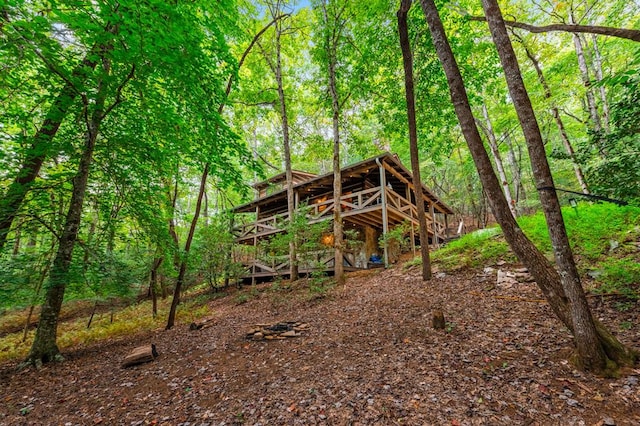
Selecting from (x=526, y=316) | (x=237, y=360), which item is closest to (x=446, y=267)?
(x=526, y=316)

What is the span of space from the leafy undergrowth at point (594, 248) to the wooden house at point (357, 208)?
89.8 inches

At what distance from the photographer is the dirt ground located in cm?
228

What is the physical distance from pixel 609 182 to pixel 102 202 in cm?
940

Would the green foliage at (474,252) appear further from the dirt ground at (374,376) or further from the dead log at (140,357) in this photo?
the dead log at (140,357)

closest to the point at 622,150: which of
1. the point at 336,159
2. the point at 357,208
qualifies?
the point at 336,159

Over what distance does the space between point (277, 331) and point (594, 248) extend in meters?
6.91

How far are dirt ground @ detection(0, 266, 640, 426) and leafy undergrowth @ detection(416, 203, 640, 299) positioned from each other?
2.38 feet

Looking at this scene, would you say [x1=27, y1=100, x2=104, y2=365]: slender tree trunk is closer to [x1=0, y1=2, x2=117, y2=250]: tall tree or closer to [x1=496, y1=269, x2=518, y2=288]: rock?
[x1=0, y1=2, x2=117, y2=250]: tall tree

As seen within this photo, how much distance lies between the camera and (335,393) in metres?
2.81

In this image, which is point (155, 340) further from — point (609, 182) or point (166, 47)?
point (609, 182)

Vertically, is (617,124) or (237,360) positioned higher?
(617,124)

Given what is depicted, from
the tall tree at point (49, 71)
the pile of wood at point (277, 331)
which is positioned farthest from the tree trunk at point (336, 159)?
the tall tree at point (49, 71)

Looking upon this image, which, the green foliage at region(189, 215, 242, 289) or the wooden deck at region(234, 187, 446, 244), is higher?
the wooden deck at region(234, 187, 446, 244)

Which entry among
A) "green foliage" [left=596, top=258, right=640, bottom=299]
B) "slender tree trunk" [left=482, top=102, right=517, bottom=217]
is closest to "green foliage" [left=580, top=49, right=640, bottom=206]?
"green foliage" [left=596, top=258, right=640, bottom=299]
